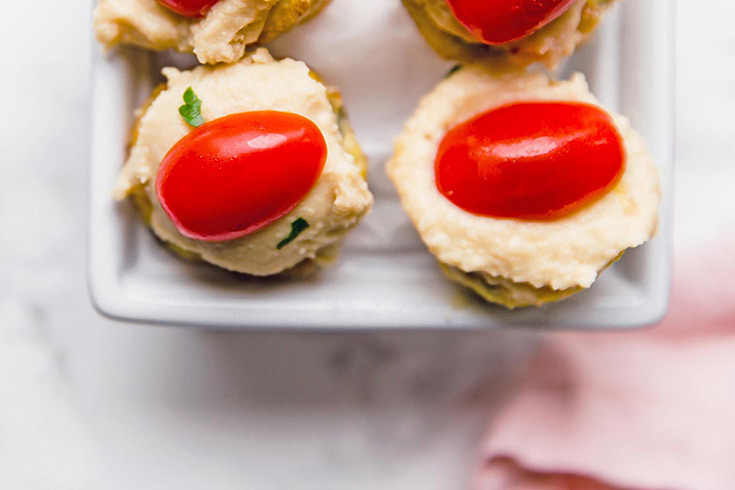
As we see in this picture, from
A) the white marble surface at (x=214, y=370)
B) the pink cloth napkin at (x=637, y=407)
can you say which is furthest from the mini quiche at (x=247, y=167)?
the pink cloth napkin at (x=637, y=407)

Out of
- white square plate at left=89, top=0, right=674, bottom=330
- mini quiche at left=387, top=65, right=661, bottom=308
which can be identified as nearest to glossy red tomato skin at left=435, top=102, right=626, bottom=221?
mini quiche at left=387, top=65, right=661, bottom=308

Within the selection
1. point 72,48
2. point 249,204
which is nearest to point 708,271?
point 249,204

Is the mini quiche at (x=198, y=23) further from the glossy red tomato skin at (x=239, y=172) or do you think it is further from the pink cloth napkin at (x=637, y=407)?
the pink cloth napkin at (x=637, y=407)

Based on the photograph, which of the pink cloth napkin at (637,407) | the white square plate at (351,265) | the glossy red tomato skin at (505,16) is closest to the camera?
the glossy red tomato skin at (505,16)

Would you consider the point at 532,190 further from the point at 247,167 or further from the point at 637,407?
the point at 637,407

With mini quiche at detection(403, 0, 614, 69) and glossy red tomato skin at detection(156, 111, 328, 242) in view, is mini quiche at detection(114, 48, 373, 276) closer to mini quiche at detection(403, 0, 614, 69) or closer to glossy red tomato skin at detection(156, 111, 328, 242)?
glossy red tomato skin at detection(156, 111, 328, 242)

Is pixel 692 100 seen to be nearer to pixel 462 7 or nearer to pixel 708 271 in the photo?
pixel 708 271
